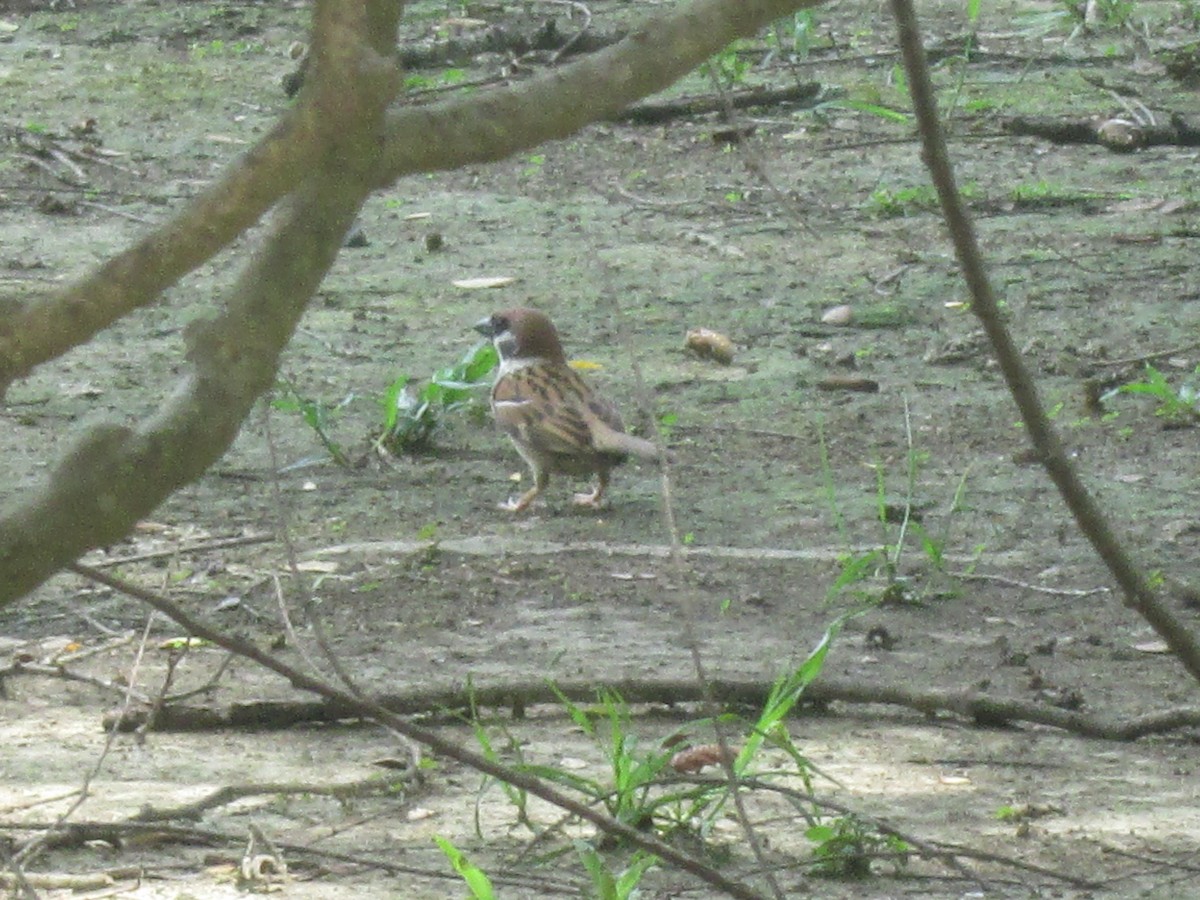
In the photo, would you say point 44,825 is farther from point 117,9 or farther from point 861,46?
point 117,9

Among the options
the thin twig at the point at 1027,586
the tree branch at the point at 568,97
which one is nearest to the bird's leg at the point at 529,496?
the thin twig at the point at 1027,586

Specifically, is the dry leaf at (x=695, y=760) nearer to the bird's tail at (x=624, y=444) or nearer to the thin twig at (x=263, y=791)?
the thin twig at (x=263, y=791)

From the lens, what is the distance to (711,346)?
24.4ft

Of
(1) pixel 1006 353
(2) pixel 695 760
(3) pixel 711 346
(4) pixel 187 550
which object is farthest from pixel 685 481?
(1) pixel 1006 353

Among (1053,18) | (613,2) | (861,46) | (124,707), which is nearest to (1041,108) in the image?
(1053,18)

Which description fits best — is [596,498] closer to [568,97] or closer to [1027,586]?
[1027,586]

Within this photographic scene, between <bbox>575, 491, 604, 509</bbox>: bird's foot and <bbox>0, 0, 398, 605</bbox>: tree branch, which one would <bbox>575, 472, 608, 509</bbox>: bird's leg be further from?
<bbox>0, 0, 398, 605</bbox>: tree branch

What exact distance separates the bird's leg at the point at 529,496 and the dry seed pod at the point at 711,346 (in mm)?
1395

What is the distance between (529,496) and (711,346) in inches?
60.5

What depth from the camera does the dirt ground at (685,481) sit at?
11.9 feet

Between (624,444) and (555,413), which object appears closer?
(624,444)

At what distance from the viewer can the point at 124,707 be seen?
4051 mm

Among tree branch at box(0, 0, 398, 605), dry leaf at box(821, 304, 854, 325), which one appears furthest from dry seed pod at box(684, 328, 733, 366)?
tree branch at box(0, 0, 398, 605)

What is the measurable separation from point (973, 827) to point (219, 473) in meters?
3.34
